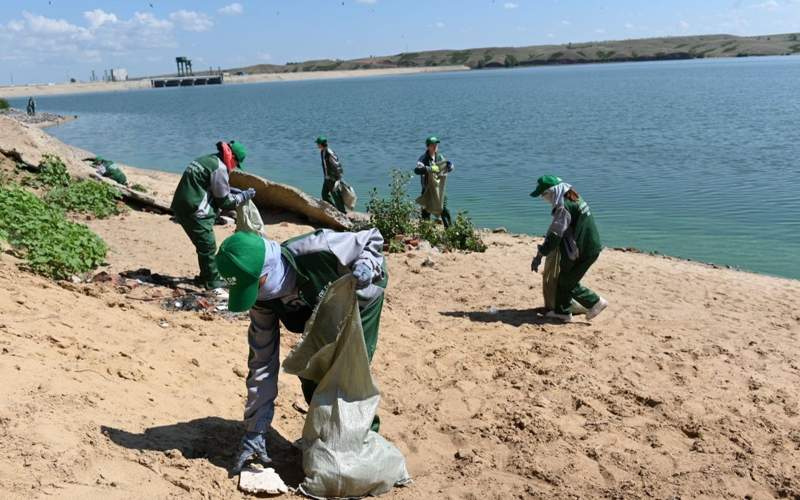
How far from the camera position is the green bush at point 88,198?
10891 millimetres

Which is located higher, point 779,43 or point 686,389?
point 779,43

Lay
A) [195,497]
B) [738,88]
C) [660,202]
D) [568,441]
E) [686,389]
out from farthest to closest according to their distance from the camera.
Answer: [738,88] < [660,202] < [686,389] < [568,441] < [195,497]

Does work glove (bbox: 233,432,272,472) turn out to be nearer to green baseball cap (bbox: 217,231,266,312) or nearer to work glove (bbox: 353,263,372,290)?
green baseball cap (bbox: 217,231,266,312)

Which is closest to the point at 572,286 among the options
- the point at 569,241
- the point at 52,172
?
the point at 569,241

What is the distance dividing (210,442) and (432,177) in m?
8.15

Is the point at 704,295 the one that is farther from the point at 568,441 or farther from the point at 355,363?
the point at 355,363

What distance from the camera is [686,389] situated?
5859 mm

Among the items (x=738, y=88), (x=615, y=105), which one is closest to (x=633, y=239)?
(x=615, y=105)

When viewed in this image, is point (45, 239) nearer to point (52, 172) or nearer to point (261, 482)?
point (261, 482)

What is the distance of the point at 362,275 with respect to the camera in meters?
3.92

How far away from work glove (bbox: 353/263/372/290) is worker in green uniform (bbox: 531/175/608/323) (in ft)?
11.8

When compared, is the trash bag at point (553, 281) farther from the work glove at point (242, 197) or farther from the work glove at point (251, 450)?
the work glove at point (251, 450)

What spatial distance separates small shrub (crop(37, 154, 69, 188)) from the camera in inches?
459

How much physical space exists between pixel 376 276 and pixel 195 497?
1475mm
